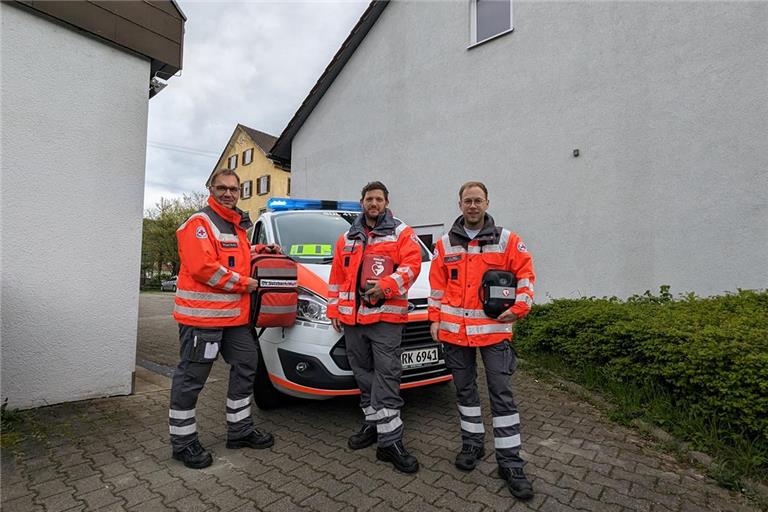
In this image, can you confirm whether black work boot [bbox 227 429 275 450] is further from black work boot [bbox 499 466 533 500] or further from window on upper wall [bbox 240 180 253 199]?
window on upper wall [bbox 240 180 253 199]

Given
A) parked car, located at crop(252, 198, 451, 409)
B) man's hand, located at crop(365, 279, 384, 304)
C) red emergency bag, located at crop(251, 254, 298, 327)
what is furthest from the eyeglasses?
man's hand, located at crop(365, 279, 384, 304)

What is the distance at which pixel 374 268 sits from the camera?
9.25ft

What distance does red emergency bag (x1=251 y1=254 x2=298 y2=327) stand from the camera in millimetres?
2871

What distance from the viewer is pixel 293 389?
3078mm

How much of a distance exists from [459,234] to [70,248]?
3.27 meters

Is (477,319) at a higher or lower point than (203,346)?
higher

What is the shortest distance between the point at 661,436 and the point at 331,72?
11464 millimetres

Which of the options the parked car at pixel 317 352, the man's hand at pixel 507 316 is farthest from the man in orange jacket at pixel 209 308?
the man's hand at pixel 507 316

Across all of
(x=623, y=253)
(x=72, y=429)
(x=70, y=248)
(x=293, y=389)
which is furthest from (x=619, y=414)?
(x=70, y=248)

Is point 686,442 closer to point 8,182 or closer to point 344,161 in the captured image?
point 8,182

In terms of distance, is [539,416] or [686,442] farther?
[539,416]

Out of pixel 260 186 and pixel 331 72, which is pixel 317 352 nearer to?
pixel 331 72

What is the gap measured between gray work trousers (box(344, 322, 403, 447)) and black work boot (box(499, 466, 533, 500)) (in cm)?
70

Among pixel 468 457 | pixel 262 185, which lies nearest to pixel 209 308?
pixel 468 457
